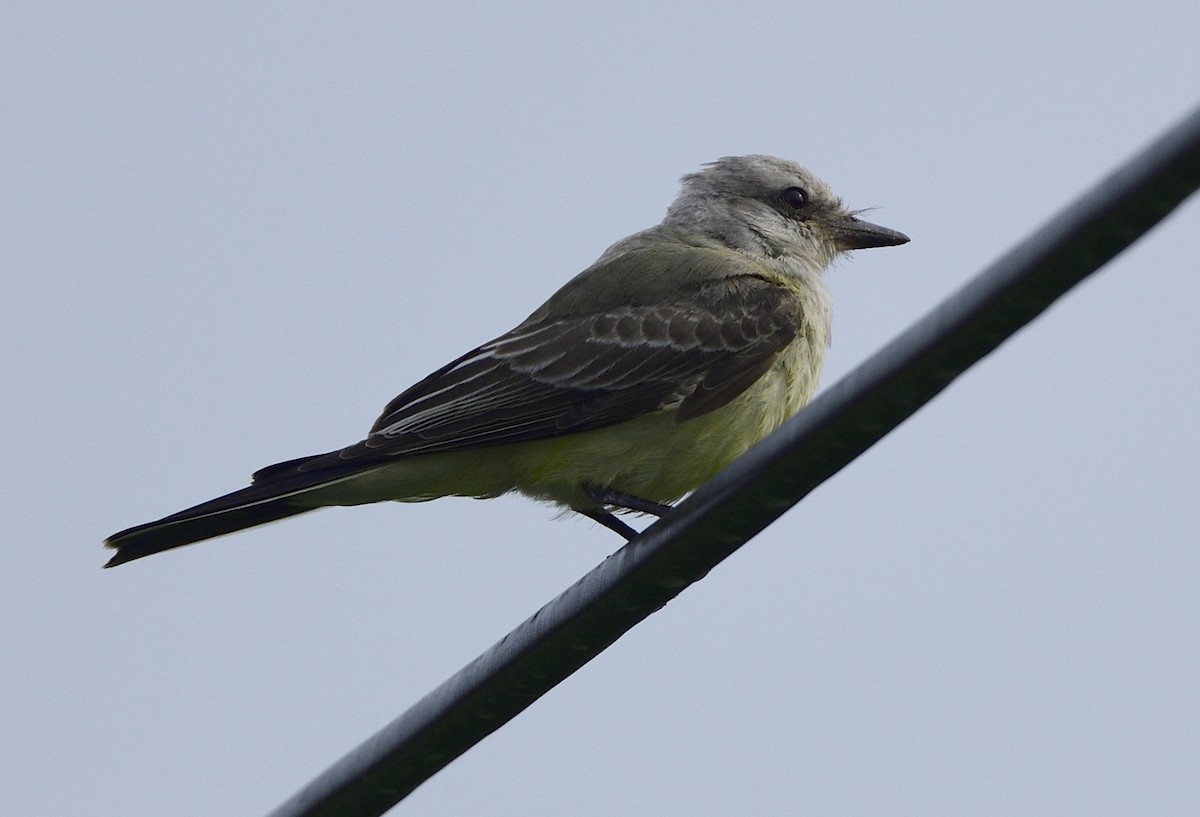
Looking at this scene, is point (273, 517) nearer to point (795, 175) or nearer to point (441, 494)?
point (441, 494)

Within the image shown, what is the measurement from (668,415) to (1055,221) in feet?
11.9

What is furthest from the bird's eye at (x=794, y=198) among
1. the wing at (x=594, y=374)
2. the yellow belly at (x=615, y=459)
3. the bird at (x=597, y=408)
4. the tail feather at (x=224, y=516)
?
the tail feather at (x=224, y=516)

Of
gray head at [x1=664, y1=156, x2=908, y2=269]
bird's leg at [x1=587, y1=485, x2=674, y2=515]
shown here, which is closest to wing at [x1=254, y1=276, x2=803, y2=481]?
bird's leg at [x1=587, y1=485, x2=674, y2=515]

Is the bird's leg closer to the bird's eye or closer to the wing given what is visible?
the wing

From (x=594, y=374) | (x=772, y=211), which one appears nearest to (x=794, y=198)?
(x=772, y=211)

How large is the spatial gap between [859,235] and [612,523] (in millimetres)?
2286

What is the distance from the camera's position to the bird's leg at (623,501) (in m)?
6.05

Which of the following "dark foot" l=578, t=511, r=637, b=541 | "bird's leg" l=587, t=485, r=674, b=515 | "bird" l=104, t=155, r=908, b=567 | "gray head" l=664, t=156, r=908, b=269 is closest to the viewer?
"bird" l=104, t=155, r=908, b=567

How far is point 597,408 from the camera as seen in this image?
618cm

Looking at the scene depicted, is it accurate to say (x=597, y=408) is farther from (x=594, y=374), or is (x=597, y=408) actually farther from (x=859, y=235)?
(x=859, y=235)

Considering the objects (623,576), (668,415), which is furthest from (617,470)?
(623,576)

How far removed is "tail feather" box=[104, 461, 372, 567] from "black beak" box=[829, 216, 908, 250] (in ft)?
10.2

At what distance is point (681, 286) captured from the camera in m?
6.80

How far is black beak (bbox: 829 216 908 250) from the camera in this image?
7.91 m
